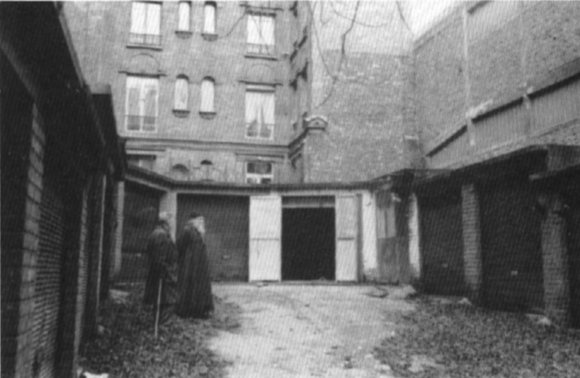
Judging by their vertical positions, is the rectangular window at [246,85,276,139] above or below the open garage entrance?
above

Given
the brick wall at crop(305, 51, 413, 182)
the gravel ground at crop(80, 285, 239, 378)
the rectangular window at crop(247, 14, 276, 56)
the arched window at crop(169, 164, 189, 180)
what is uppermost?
the rectangular window at crop(247, 14, 276, 56)

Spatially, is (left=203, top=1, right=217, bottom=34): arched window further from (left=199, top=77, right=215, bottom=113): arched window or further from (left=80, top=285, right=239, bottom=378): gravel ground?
(left=80, top=285, right=239, bottom=378): gravel ground

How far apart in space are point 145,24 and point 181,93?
336 centimetres

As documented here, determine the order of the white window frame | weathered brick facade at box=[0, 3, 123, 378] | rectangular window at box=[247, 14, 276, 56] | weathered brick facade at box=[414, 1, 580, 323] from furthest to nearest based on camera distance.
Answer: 1. rectangular window at box=[247, 14, 276, 56]
2. the white window frame
3. weathered brick facade at box=[414, 1, 580, 323]
4. weathered brick facade at box=[0, 3, 123, 378]

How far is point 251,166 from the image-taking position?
2391 centimetres

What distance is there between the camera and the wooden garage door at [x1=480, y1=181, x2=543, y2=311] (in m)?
10.8

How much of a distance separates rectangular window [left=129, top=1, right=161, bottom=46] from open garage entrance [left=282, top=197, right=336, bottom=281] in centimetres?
966

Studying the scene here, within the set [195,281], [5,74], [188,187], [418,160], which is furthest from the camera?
[418,160]

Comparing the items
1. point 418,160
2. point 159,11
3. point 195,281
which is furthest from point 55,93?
point 159,11

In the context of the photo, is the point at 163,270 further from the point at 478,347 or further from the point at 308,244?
the point at 308,244

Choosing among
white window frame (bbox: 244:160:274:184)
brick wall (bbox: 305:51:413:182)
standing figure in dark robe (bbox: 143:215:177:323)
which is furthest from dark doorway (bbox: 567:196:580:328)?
white window frame (bbox: 244:160:274:184)

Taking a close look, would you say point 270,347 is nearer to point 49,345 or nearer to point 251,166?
point 49,345

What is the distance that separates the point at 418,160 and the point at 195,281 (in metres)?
14.1

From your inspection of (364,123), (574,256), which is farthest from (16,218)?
(364,123)
